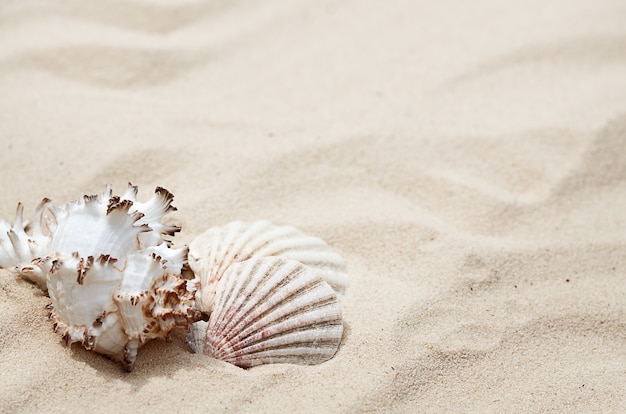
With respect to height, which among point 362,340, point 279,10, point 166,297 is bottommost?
point 362,340

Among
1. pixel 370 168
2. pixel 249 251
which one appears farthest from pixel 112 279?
pixel 370 168

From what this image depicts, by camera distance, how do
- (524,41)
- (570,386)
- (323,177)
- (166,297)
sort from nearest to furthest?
(166,297) < (570,386) < (323,177) < (524,41)

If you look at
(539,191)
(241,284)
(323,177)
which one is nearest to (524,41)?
(539,191)

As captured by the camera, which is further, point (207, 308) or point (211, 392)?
point (207, 308)

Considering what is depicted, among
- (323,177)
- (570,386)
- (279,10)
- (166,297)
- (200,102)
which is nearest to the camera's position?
(166,297)

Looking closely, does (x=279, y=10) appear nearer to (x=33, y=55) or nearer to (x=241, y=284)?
(x=33, y=55)

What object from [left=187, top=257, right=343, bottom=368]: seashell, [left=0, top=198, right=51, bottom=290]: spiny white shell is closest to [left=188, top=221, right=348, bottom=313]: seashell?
[left=187, top=257, right=343, bottom=368]: seashell

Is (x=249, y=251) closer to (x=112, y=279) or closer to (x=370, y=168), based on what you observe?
(x=112, y=279)
